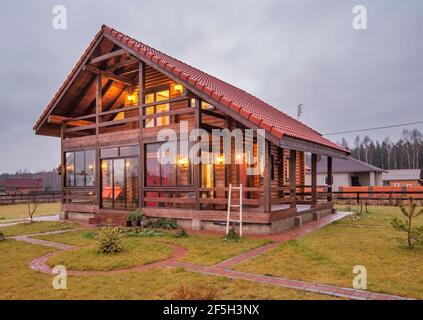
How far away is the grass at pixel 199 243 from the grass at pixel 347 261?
0.79m

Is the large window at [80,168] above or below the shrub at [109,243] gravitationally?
above

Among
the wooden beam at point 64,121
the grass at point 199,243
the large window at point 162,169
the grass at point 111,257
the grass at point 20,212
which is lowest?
the grass at point 20,212

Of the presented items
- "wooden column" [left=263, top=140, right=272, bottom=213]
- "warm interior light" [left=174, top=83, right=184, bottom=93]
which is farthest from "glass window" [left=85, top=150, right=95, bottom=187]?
"wooden column" [left=263, top=140, right=272, bottom=213]

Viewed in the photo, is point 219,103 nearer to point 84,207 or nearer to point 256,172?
point 256,172

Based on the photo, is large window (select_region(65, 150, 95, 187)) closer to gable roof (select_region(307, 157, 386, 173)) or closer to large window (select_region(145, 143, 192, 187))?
large window (select_region(145, 143, 192, 187))

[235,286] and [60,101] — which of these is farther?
[60,101]

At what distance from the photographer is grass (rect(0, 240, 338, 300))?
4535 millimetres

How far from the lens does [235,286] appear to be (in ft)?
16.0

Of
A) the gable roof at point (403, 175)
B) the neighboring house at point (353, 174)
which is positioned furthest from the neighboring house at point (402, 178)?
the neighboring house at point (353, 174)

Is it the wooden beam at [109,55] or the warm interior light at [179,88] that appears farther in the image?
the warm interior light at [179,88]

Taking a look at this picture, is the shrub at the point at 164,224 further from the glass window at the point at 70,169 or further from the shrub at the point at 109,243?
the glass window at the point at 70,169

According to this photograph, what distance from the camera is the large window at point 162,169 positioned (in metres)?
11.8
